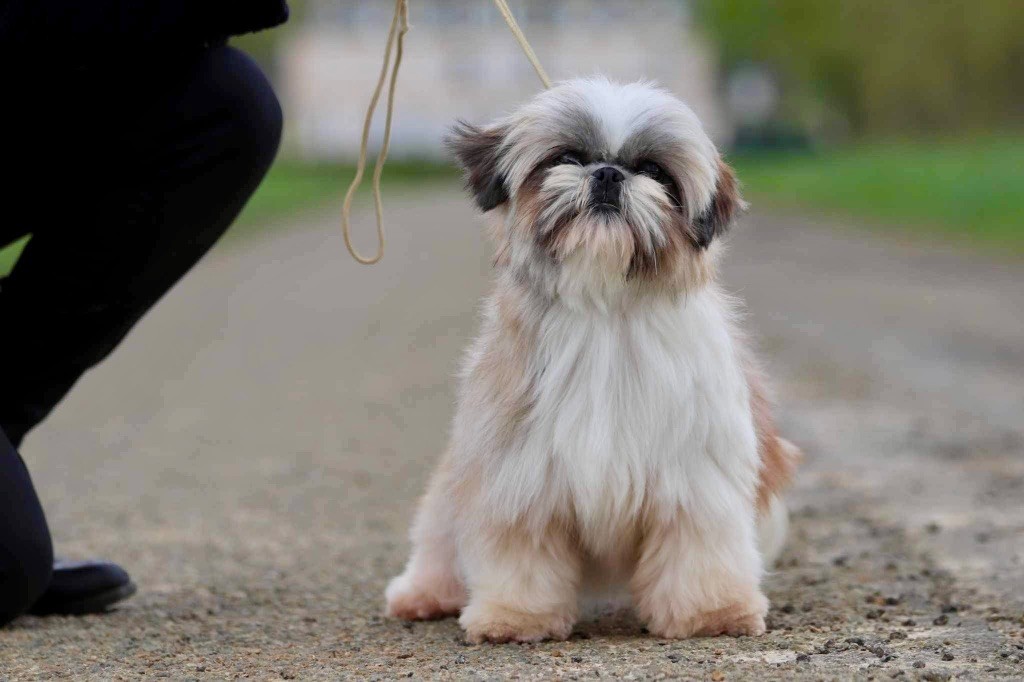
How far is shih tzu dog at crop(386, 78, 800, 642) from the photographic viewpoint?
3318mm

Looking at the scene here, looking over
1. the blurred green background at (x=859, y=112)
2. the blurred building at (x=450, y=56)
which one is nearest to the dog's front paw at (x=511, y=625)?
the blurred green background at (x=859, y=112)

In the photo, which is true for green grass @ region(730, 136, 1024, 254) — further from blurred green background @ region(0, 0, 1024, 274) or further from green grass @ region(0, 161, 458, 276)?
green grass @ region(0, 161, 458, 276)

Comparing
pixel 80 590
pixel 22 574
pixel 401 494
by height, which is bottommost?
pixel 401 494

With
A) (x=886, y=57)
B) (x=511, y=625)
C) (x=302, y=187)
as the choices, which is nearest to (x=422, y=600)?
(x=511, y=625)

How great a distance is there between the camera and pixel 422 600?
385 centimetres

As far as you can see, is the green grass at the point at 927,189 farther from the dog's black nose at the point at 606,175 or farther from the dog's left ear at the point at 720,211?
the dog's black nose at the point at 606,175

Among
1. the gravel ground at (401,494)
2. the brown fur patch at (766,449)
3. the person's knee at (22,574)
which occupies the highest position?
the brown fur patch at (766,449)

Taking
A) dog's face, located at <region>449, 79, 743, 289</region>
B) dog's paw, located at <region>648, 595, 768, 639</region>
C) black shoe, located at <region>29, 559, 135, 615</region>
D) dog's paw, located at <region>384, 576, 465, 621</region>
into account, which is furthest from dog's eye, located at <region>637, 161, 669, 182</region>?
black shoe, located at <region>29, 559, 135, 615</region>

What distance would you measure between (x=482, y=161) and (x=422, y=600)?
121 centimetres

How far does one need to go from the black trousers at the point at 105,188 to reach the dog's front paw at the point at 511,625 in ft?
4.76

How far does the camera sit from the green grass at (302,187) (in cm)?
2669

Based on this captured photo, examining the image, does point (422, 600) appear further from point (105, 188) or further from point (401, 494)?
point (401, 494)

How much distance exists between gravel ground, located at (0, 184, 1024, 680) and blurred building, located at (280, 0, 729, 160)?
165 ft

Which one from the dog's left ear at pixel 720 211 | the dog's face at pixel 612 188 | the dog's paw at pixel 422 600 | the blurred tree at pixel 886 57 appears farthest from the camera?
the blurred tree at pixel 886 57
